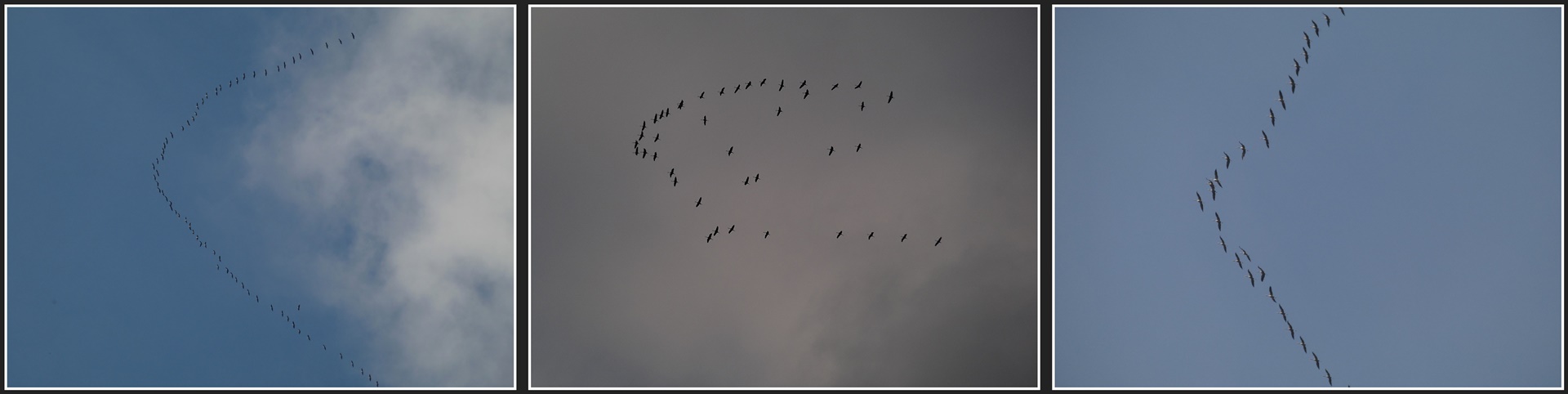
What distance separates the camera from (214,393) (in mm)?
25250

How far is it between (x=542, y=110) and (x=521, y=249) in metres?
27.9

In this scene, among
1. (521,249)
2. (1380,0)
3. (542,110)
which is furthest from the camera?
(542,110)

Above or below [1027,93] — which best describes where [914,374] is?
below

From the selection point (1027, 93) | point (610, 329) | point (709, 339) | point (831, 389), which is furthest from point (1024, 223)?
point (831, 389)

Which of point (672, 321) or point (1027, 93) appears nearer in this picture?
point (1027, 93)

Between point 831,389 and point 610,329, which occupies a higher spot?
point 610,329

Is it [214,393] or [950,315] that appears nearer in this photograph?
[214,393]

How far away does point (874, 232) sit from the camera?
183ft

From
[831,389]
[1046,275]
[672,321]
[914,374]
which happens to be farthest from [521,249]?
[914,374]

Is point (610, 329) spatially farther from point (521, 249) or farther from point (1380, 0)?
point (1380, 0)

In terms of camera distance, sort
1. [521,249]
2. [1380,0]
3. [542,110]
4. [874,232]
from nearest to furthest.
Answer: [521,249]
[1380,0]
[542,110]
[874,232]

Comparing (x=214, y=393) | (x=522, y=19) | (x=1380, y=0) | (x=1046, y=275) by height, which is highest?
(x=1380, y=0)

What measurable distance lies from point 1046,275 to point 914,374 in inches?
A: 1518

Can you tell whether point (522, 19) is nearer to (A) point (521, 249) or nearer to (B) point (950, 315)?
(A) point (521, 249)
